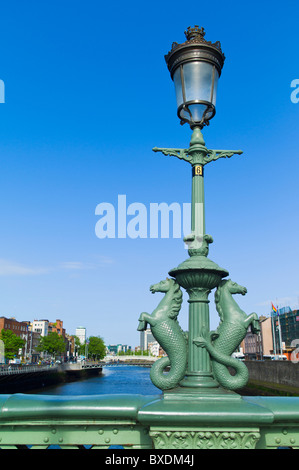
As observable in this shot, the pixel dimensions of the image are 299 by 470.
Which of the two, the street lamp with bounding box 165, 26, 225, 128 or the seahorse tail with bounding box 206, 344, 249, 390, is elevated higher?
the street lamp with bounding box 165, 26, 225, 128

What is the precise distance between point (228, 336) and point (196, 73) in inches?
124

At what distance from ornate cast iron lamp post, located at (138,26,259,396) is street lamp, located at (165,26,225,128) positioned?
22 mm

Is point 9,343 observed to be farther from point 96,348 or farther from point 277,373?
point 96,348

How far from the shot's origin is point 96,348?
126 meters

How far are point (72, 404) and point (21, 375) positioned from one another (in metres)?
53.8

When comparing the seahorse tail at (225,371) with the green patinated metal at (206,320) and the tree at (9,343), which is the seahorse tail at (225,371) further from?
the tree at (9,343)

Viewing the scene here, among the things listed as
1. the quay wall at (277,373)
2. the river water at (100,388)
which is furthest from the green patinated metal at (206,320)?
the quay wall at (277,373)

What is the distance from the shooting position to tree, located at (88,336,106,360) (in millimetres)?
124750

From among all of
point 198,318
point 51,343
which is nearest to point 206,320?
point 198,318

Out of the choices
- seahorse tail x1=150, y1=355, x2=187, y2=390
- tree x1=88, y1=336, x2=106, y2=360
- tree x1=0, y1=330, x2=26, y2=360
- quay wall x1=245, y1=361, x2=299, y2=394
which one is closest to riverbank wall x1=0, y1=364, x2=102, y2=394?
tree x1=0, y1=330, x2=26, y2=360

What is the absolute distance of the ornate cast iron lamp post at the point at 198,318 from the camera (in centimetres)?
376

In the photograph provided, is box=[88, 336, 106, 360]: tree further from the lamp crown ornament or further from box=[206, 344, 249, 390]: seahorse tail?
the lamp crown ornament
